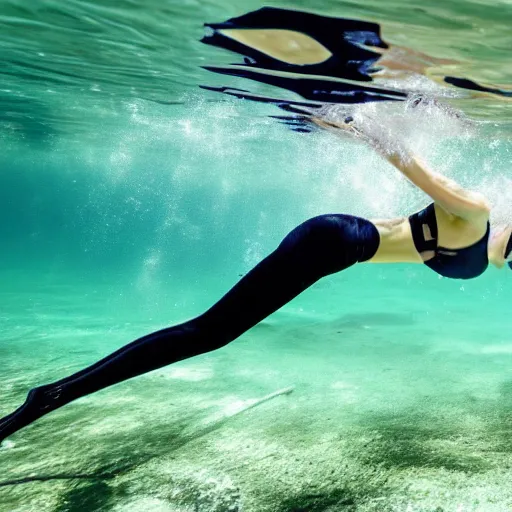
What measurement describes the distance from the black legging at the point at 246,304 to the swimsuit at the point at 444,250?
0.38 m

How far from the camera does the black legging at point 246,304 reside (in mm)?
3955

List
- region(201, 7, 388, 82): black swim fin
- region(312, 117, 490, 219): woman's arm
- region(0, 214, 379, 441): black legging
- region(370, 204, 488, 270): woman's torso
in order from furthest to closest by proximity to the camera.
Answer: region(201, 7, 388, 82): black swim fin → region(0, 214, 379, 441): black legging → region(370, 204, 488, 270): woman's torso → region(312, 117, 490, 219): woman's arm

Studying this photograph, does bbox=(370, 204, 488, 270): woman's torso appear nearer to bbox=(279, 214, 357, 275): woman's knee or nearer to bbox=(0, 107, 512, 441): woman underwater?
bbox=(0, 107, 512, 441): woman underwater

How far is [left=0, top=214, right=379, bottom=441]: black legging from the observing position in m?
3.96

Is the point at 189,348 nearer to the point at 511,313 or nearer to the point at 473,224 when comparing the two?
the point at 473,224

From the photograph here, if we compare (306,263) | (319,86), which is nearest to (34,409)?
Result: (306,263)

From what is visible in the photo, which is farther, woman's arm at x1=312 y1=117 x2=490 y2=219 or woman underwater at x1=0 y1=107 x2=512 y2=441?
woman underwater at x1=0 y1=107 x2=512 y2=441

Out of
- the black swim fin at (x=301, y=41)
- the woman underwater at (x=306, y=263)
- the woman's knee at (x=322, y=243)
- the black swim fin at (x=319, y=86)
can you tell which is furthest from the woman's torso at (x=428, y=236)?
the black swim fin at (x=319, y=86)

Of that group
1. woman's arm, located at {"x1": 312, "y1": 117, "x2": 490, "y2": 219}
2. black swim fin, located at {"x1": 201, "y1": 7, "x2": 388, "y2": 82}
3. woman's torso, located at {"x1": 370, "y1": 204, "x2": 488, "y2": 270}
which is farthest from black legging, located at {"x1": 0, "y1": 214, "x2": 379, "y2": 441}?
black swim fin, located at {"x1": 201, "y1": 7, "x2": 388, "y2": 82}

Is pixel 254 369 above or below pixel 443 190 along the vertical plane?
below

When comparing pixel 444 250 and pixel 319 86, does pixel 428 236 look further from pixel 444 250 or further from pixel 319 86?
pixel 319 86

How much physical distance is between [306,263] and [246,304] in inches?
24.8

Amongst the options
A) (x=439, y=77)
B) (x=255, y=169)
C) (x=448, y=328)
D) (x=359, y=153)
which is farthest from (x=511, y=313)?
(x=255, y=169)

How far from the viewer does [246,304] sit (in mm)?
4012
